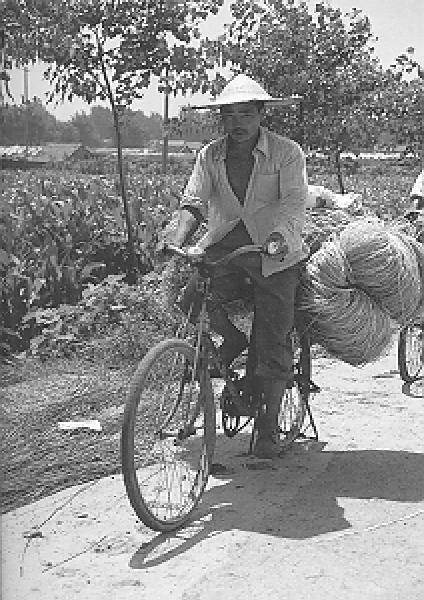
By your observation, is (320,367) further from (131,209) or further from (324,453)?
(131,209)

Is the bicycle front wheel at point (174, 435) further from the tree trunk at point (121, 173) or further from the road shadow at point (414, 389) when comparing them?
→ the tree trunk at point (121, 173)

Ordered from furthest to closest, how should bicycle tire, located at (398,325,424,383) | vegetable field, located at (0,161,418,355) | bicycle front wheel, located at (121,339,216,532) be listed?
1. vegetable field, located at (0,161,418,355)
2. bicycle tire, located at (398,325,424,383)
3. bicycle front wheel, located at (121,339,216,532)

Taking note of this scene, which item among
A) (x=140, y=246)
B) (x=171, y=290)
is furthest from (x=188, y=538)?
(x=140, y=246)

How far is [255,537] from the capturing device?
4625 millimetres

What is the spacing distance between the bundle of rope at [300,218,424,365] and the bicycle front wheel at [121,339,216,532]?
0.82 m

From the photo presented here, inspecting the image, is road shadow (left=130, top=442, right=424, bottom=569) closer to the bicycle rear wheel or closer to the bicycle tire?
the bicycle rear wheel

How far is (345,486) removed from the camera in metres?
5.41

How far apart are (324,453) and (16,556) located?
85.1 inches

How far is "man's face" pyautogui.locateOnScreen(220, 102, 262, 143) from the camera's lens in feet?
17.1

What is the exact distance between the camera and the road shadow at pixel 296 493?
4.70 m

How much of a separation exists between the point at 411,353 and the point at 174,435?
360 centimetres

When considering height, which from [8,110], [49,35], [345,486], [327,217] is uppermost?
[49,35]

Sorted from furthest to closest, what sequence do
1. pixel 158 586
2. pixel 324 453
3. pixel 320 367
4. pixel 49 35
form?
1. pixel 49 35
2. pixel 320 367
3. pixel 324 453
4. pixel 158 586

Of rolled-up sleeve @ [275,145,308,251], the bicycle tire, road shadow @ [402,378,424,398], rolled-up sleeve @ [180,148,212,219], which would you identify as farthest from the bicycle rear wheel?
the bicycle tire
